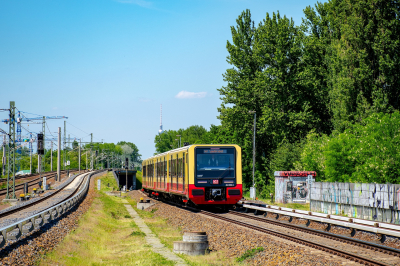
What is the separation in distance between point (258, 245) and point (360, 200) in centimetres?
1241

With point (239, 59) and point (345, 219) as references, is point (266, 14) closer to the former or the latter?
point (239, 59)

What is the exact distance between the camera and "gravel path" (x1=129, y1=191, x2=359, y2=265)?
11.5 meters

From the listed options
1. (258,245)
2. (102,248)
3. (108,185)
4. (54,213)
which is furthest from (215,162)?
(108,185)

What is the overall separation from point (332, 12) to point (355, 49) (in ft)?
34.7

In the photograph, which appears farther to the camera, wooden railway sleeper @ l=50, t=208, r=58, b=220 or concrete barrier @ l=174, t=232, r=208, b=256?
wooden railway sleeper @ l=50, t=208, r=58, b=220

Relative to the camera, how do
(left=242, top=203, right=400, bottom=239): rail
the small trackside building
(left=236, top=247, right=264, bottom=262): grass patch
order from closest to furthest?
(left=236, top=247, right=264, bottom=262): grass patch < (left=242, top=203, right=400, bottom=239): rail < the small trackside building

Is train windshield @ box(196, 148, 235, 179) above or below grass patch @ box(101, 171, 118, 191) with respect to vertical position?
above

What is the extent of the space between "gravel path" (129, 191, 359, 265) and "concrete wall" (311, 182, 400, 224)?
816 centimetres

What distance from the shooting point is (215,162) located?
24469 millimetres

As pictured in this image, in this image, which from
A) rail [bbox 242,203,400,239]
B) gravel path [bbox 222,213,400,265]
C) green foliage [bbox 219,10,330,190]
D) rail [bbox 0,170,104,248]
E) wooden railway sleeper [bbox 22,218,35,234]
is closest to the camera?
gravel path [bbox 222,213,400,265]

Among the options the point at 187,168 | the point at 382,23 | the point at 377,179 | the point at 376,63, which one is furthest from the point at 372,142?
the point at 187,168

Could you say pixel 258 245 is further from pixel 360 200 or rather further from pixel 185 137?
pixel 185 137

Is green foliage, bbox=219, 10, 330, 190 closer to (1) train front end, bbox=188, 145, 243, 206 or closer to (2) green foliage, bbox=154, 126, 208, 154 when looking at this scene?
(1) train front end, bbox=188, 145, 243, 206

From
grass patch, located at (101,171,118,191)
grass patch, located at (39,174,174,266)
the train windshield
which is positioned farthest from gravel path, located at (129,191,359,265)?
grass patch, located at (101,171,118,191)
